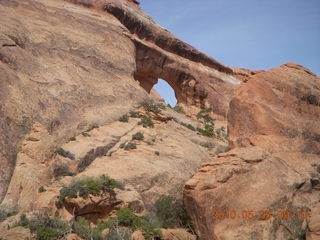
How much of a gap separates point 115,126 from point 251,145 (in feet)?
25.6

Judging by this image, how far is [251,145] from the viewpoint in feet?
46.2

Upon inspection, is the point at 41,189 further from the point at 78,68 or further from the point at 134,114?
the point at 78,68

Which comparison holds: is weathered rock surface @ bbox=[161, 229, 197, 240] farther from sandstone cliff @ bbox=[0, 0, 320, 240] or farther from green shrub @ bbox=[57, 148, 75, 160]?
green shrub @ bbox=[57, 148, 75, 160]

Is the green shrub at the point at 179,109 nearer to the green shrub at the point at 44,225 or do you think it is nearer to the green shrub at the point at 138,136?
the green shrub at the point at 138,136

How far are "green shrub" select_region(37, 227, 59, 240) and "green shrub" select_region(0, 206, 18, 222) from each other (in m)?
1.58

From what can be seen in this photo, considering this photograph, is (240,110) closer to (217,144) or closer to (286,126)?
(286,126)

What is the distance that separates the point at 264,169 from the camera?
39.9ft

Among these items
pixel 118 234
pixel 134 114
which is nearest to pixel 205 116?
pixel 134 114

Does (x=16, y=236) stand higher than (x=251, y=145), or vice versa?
(x=251, y=145)

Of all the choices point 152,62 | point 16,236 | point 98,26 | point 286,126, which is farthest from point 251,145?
point 152,62

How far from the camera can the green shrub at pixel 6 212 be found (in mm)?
10476

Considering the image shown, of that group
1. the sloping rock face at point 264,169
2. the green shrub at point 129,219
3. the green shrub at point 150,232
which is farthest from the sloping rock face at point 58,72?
the sloping rock face at point 264,169

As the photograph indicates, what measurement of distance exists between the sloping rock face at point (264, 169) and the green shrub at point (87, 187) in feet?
9.78

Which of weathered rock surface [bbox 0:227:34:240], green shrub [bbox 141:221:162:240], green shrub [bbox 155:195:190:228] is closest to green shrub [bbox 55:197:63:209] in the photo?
weathered rock surface [bbox 0:227:34:240]
